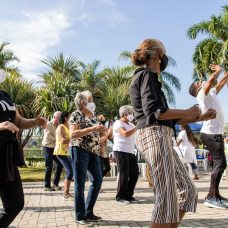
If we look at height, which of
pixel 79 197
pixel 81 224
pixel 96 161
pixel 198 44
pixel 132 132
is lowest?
pixel 81 224

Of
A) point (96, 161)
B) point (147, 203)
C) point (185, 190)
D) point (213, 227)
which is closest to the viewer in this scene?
point (185, 190)

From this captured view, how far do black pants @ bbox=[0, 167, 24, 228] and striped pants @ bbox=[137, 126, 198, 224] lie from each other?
1.16 metres

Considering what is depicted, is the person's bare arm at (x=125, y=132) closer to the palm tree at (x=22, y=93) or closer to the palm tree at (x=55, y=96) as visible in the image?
the palm tree at (x=55, y=96)

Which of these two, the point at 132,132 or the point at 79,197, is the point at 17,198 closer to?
the point at 79,197

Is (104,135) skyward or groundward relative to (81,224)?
skyward

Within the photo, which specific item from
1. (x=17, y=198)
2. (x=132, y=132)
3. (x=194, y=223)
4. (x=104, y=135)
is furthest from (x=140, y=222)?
(x=104, y=135)

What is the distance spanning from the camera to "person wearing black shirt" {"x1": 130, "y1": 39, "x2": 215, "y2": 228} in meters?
2.93

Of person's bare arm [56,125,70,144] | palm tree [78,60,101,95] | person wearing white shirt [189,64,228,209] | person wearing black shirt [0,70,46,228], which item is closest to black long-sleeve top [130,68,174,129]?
person wearing black shirt [0,70,46,228]

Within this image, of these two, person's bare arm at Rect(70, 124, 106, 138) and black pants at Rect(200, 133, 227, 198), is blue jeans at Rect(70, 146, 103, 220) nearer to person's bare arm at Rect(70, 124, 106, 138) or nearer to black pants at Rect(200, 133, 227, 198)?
person's bare arm at Rect(70, 124, 106, 138)

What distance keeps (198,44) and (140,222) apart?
94.0 ft

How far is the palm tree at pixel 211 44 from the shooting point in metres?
29.5

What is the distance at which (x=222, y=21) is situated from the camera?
29.9 m

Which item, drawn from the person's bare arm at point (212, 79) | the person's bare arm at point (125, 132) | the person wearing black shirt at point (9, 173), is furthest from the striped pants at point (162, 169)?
the person's bare arm at point (125, 132)

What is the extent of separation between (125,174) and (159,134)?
408 cm
